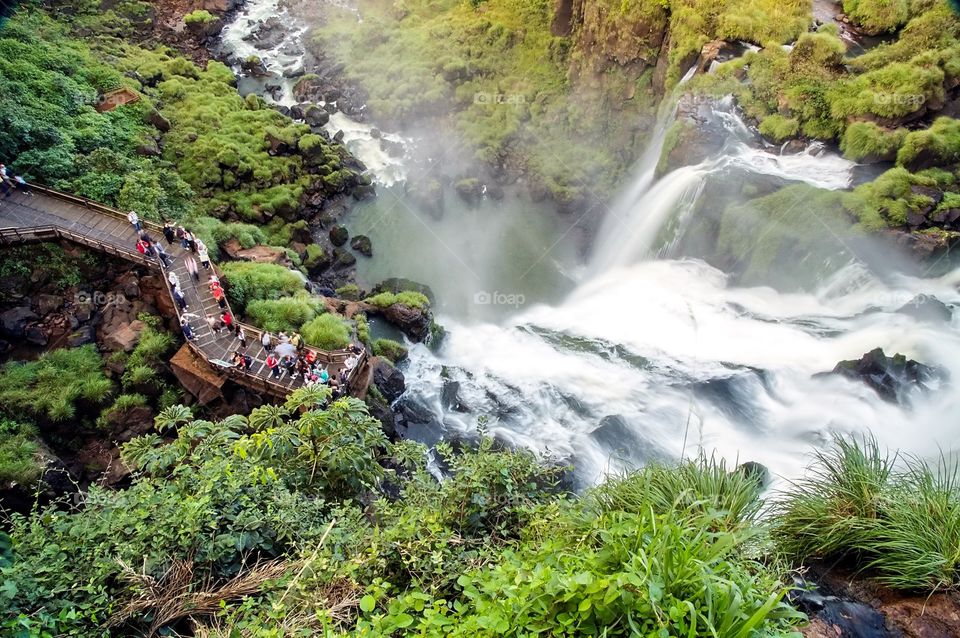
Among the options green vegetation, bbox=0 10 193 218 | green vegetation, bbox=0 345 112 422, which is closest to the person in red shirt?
green vegetation, bbox=0 345 112 422

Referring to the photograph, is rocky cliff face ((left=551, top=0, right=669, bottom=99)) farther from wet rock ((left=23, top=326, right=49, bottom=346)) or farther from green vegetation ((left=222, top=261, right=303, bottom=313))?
wet rock ((left=23, top=326, right=49, bottom=346))

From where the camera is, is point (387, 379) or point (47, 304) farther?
point (387, 379)

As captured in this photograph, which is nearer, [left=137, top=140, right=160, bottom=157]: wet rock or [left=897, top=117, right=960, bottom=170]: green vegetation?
[left=897, top=117, right=960, bottom=170]: green vegetation

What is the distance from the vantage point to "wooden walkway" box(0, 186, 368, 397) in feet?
43.7

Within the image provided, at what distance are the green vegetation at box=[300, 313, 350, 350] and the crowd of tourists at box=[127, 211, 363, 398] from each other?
15.5 inches

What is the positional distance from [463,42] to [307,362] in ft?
78.1

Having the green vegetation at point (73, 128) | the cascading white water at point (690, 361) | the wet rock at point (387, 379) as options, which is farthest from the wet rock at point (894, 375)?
the green vegetation at point (73, 128)

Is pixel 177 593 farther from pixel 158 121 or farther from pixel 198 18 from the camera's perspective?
pixel 198 18

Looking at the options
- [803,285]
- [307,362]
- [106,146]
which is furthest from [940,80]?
[106,146]

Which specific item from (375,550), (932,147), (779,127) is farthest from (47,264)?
(932,147)

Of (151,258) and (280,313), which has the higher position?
(280,313)

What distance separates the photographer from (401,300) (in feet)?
60.4

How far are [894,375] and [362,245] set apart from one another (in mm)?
17885

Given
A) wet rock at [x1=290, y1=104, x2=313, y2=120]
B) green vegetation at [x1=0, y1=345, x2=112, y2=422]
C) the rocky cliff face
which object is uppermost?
the rocky cliff face
